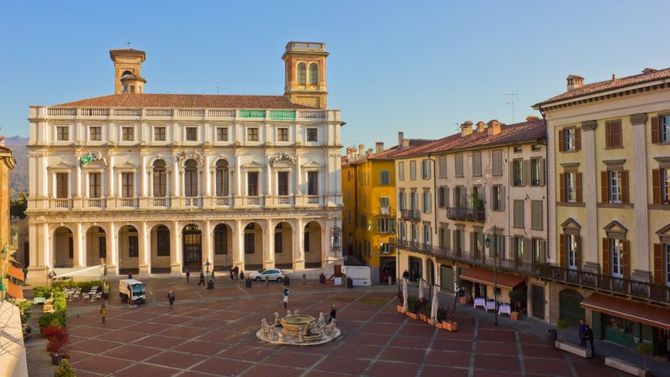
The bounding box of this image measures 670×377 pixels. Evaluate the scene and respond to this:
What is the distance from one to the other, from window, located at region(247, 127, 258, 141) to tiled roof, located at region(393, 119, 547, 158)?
1541cm

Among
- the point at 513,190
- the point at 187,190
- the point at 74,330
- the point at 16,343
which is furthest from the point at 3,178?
the point at 513,190

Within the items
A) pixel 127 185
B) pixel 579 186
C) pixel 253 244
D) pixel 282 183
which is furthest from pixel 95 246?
pixel 579 186

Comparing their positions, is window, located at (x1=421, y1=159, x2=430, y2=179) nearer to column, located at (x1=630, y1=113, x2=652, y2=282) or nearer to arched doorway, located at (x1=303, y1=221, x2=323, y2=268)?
arched doorway, located at (x1=303, y1=221, x2=323, y2=268)

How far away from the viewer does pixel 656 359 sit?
2736 centimetres

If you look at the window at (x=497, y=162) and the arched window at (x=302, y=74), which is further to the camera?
the arched window at (x=302, y=74)

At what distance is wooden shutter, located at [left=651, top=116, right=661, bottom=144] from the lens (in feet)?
89.9

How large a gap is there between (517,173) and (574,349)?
13.0m

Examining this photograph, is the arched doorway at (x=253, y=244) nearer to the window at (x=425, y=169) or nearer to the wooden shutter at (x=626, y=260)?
the window at (x=425, y=169)

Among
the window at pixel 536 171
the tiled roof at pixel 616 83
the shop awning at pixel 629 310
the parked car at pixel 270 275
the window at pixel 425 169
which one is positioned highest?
the tiled roof at pixel 616 83

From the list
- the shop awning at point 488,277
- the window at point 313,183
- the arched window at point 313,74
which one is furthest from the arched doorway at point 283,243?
the shop awning at point 488,277

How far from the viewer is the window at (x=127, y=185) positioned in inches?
2258

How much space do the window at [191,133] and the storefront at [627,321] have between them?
4008 cm

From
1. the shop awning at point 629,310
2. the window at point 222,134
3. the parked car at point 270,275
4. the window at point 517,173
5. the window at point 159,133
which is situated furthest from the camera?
the window at point 222,134

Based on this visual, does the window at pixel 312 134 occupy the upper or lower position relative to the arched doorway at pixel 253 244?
upper
